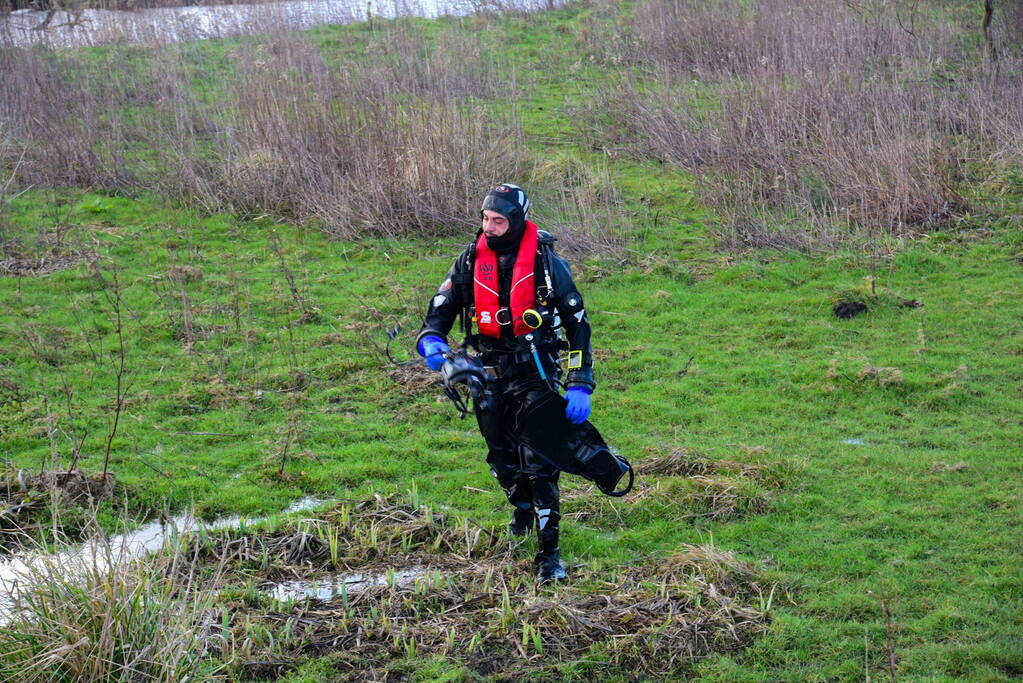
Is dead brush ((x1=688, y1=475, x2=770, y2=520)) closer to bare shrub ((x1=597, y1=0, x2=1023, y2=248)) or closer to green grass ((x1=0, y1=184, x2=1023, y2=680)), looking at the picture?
green grass ((x1=0, y1=184, x2=1023, y2=680))

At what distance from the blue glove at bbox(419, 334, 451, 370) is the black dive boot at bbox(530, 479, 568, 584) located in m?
0.90

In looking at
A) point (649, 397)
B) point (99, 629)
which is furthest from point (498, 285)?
point (649, 397)

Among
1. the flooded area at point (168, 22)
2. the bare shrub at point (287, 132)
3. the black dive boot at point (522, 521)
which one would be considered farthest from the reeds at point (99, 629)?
the flooded area at point (168, 22)

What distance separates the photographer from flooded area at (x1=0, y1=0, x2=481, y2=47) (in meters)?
18.3

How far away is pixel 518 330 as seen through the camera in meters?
5.83

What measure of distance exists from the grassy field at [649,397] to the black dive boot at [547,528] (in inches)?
5.4

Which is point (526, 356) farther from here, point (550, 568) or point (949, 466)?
point (949, 466)

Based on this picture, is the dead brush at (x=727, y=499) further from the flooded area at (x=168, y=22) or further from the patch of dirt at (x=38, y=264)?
the flooded area at (x=168, y=22)

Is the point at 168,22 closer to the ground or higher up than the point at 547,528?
higher up

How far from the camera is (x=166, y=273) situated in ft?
39.2

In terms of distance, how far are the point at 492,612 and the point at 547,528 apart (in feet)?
2.23

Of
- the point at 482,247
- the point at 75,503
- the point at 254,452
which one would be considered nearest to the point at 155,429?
the point at 254,452

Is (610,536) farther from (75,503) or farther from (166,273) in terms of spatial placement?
(166,273)

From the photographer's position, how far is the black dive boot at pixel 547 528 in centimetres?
589
